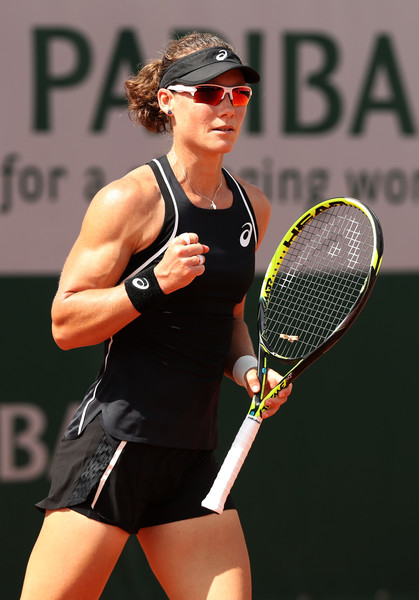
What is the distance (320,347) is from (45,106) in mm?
1672

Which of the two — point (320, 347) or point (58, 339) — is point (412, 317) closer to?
point (320, 347)

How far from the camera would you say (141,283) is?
211 cm

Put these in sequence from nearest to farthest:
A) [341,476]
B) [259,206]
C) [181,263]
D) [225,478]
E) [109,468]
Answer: [181,263] → [225,478] → [109,468] → [259,206] → [341,476]

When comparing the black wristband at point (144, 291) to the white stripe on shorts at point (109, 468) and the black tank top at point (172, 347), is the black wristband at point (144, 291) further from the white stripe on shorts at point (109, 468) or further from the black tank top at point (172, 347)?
the white stripe on shorts at point (109, 468)

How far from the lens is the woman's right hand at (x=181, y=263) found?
6.64 feet

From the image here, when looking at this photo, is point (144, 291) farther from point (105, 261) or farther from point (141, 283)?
point (105, 261)

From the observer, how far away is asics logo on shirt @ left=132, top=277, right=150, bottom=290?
2.11 m

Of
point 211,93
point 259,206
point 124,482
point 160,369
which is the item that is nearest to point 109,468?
point 124,482

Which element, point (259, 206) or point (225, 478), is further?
point (259, 206)

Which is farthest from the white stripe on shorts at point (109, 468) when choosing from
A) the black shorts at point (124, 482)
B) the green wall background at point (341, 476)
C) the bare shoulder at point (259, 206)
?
the green wall background at point (341, 476)

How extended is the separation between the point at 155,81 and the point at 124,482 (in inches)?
37.7

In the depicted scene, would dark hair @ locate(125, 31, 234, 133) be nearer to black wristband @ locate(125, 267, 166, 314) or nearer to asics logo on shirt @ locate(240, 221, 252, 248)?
asics logo on shirt @ locate(240, 221, 252, 248)

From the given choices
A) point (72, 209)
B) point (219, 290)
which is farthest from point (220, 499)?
point (72, 209)

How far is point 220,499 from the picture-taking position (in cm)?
214
